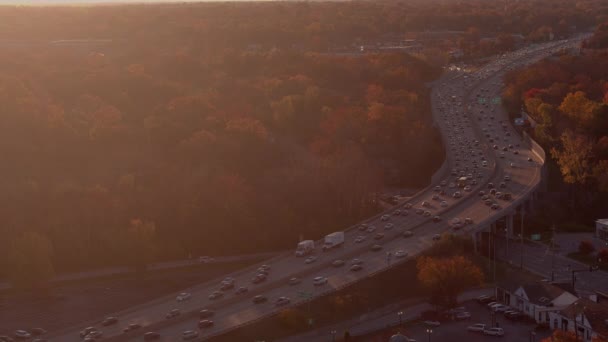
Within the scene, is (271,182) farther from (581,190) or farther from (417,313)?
(581,190)

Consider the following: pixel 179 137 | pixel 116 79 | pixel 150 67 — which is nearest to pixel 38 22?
pixel 150 67

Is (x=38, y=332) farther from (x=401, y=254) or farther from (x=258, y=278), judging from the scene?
(x=401, y=254)

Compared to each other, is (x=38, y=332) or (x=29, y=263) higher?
(x=29, y=263)

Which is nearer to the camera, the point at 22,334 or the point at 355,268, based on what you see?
the point at 22,334

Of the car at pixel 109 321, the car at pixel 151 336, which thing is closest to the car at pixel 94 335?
the car at pixel 109 321

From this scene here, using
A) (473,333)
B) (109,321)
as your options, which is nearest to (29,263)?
(109,321)
